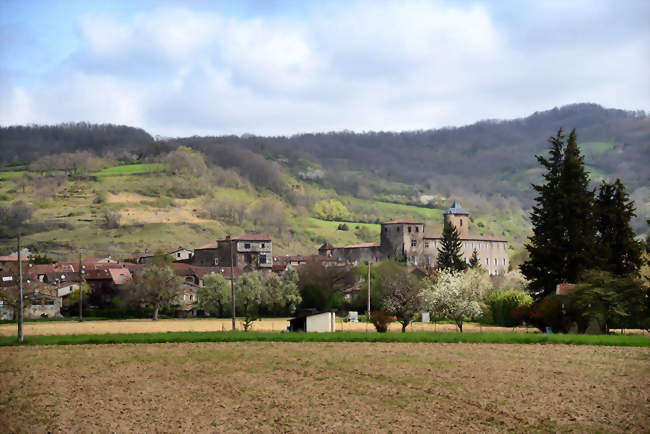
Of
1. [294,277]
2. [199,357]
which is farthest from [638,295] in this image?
[294,277]

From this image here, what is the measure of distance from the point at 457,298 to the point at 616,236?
54.6 feet

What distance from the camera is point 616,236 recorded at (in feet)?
222

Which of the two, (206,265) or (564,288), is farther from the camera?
(206,265)

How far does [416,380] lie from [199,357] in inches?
530

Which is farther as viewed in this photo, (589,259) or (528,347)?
(589,259)

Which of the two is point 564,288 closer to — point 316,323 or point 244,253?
point 316,323

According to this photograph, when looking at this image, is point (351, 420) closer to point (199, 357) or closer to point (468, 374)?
point (468, 374)

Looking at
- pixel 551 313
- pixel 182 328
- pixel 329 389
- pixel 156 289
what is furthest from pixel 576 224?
pixel 156 289

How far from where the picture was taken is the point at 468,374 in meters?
33.6

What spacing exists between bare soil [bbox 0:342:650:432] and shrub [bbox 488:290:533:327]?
1336 inches

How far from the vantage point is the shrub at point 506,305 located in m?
78.0

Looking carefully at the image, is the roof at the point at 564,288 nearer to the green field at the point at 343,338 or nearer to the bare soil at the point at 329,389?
the green field at the point at 343,338

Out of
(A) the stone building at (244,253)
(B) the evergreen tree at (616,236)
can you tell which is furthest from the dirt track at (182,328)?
(A) the stone building at (244,253)

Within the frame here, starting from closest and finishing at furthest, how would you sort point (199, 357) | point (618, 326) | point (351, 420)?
point (351, 420) < point (199, 357) < point (618, 326)
